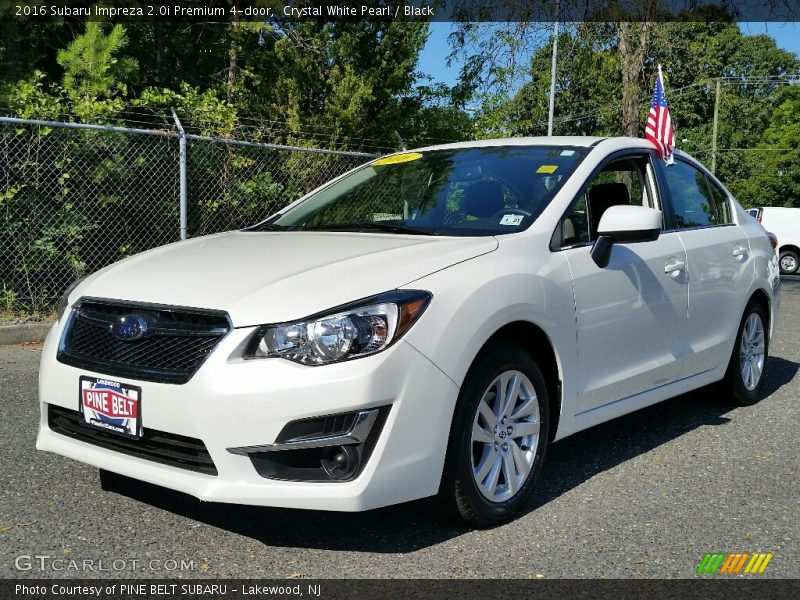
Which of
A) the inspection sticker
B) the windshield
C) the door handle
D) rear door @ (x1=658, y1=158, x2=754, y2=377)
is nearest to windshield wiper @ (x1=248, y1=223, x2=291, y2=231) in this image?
the windshield

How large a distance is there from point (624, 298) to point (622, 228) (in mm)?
359

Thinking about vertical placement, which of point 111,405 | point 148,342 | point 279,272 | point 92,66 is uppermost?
point 92,66

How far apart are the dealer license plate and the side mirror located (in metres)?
2.17

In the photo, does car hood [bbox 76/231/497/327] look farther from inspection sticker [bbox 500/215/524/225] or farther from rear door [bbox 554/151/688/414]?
rear door [bbox 554/151/688/414]

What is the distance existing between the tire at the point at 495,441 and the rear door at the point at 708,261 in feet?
5.00

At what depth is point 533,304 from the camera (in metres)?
3.84

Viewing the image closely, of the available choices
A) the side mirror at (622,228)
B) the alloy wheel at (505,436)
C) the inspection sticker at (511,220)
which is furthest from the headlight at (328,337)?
the side mirror at (622,228)

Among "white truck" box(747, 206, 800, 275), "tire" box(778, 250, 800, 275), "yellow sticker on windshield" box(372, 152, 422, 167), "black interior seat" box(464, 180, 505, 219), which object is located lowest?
"tire" box(778, 250, 800, 275)

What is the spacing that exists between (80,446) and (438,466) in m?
1.42

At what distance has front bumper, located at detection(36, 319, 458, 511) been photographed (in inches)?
125

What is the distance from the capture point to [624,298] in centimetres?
441

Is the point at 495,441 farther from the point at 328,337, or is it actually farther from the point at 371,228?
the point at 371,228

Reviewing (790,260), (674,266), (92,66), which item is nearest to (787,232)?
(790,260)

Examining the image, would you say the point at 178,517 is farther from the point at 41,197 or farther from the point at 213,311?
the point at 41,197
